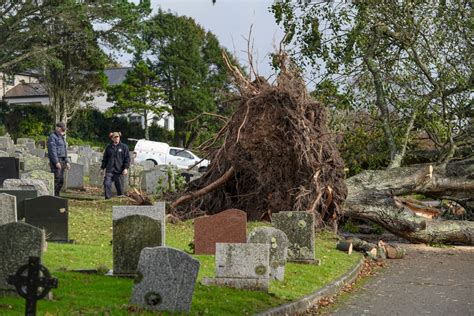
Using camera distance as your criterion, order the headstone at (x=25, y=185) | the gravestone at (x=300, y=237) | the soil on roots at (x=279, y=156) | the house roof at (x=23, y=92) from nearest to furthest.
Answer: the gravestone at (x=300, y=237)
the headstone at (x=25, y=185)
the soil on roots at (x=279, y=156)
the house roof at (x=23, y=92)

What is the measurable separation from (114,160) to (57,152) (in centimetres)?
157

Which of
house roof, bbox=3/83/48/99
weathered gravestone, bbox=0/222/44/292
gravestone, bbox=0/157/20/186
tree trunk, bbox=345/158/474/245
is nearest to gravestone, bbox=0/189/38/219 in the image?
weathered gravestone, bbox=0/222/44/292

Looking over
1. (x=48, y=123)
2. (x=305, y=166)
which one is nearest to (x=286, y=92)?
(x=305, y=166)

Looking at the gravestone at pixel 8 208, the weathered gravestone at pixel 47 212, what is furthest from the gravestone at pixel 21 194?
the gravestone at pixel 8 208

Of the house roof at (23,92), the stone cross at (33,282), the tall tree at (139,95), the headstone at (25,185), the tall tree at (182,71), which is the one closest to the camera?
the stone cross at (33,282)

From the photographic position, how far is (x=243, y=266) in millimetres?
11383

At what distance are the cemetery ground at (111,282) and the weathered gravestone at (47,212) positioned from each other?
0.56 meters

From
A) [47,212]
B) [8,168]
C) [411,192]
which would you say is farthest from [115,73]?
[47,212]

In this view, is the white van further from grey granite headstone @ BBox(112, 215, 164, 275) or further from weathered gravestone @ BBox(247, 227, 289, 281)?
grey granite headstone @ BBox(112, 215, 164, 275)

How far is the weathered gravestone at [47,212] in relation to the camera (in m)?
14.8

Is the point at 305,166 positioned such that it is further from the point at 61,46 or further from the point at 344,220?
the point at 61,46

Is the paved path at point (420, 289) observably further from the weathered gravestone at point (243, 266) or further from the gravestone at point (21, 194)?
the gravestone at point (21, 194)

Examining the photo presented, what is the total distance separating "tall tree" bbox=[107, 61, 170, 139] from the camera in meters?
64.9

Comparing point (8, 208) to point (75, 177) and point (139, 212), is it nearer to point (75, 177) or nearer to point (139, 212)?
point (139, 212)
